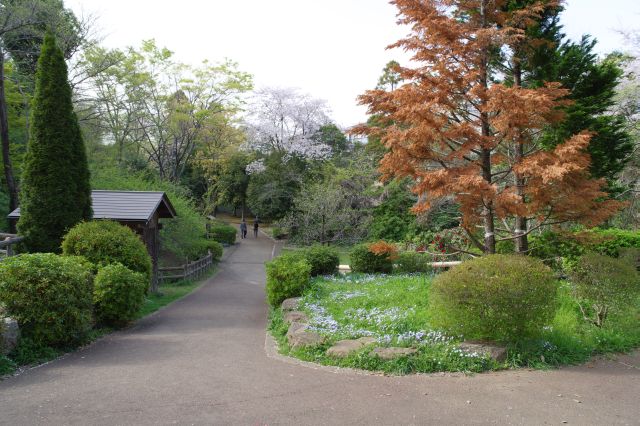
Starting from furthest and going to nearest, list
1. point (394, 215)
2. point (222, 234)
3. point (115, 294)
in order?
1. point (222, 234)
2. point (394, 215)
3. point (115, 294)

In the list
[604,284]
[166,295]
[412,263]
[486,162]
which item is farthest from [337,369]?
[166,295]

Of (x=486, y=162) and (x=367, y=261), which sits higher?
(x=486, y=162)

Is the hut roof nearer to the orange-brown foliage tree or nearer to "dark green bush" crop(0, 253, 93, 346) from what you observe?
"dark green bush" crop(0, 253, 93, 346)

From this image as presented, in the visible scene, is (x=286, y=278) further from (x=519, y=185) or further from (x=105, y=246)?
(x=519, y=185)

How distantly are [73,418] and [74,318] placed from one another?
3555 millimetres

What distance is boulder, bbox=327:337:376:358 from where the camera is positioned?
6.61 meters

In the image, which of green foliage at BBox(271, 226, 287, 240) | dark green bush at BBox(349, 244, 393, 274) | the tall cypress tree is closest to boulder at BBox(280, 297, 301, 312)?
dark green bush at BBox(349, 244, 393, 274)

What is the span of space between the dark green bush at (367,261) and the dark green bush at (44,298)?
8.53m

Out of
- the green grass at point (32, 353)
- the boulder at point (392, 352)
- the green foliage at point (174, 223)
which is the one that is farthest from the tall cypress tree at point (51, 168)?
the boulder at point (392, 352)

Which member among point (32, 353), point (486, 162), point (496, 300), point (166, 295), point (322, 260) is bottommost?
point (166, 295)

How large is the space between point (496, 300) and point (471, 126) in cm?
386

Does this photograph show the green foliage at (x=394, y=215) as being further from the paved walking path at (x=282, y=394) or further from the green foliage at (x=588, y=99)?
the paved walking path at (x=282, y=394)

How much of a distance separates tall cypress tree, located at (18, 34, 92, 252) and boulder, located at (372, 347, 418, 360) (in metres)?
8.95

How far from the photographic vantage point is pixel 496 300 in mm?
6039
